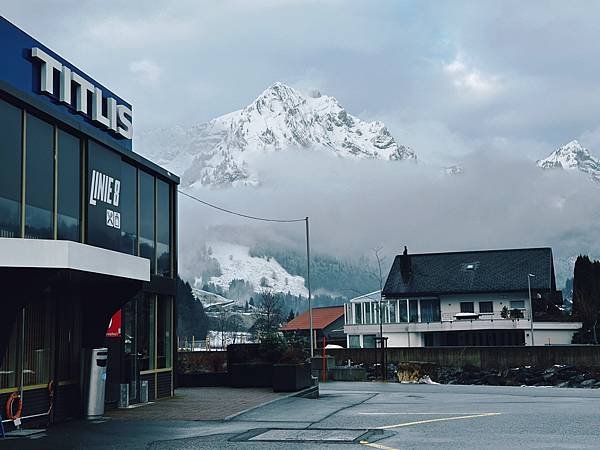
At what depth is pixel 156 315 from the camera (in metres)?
24.5

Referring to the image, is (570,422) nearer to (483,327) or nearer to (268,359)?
(268,359)

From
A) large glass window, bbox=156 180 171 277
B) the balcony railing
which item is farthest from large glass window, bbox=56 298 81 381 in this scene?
the balcony railing

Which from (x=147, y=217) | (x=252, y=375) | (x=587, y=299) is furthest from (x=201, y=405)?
(x=587, y=299)

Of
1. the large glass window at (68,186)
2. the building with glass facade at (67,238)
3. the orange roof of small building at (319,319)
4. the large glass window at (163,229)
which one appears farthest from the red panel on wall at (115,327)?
the orange roof of small building at (319,319)

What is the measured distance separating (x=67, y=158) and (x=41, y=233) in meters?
2.08

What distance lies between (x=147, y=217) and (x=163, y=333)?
3357mm

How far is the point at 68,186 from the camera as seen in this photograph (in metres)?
18.8

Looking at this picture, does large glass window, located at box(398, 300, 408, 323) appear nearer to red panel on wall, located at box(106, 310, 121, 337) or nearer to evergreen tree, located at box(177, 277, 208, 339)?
red panel on wall, located at box(106, 310, 121, 337)

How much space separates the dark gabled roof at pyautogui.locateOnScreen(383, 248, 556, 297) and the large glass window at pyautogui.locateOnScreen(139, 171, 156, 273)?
56.8m

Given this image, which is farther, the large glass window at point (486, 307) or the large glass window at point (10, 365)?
the large glass window at point (486, 307)

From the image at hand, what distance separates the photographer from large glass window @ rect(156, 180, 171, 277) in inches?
976

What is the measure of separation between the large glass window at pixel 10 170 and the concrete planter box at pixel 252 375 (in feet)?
43.1

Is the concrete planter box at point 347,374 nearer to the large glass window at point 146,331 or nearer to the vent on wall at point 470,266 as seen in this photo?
the large glass window at point 146,331

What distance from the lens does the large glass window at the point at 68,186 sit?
18.4 meters
